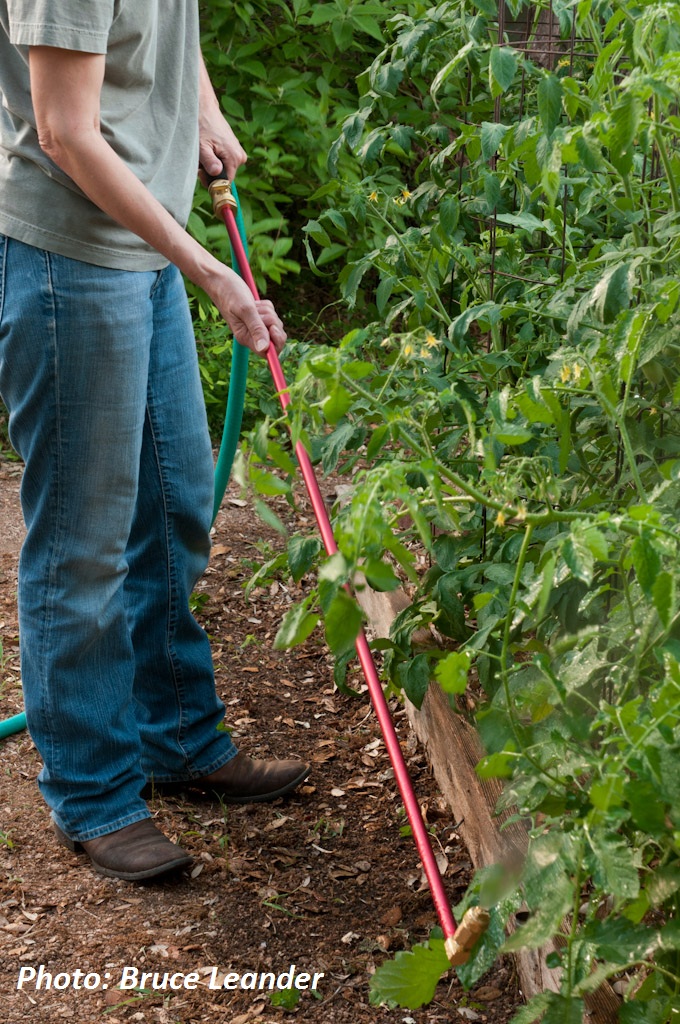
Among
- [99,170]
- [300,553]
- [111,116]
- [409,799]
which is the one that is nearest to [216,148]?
[111,116]

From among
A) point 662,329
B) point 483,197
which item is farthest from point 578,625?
point 483,197

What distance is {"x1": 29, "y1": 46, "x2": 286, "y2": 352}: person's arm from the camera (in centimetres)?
162

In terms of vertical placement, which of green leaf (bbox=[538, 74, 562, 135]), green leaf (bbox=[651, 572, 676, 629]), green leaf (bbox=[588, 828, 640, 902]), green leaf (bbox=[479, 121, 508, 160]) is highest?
green leaf (bbox=[538, 74, 562, 135])

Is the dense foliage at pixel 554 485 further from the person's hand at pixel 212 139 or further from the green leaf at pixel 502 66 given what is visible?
the person's hand at pixel 212 139

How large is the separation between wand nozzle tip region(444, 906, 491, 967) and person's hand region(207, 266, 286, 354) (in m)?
1.02

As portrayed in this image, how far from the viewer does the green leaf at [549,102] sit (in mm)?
1393

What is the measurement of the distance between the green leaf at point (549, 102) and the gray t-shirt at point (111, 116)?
66 centimetres

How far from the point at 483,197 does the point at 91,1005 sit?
1543 mm

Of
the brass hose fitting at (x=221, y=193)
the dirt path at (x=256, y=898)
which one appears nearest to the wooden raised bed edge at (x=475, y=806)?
the dirt path at (x=256, y=898)

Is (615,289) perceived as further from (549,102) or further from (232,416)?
(232,416)

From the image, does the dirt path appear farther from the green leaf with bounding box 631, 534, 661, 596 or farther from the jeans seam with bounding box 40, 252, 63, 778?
the green leaf with bounding box 631, 534, 661, 596

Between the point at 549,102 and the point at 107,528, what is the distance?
3.53 ft

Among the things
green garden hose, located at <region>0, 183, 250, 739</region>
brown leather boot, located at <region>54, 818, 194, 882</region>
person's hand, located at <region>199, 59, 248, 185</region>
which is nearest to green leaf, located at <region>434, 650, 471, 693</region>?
brown leather boot, located at <region>54, 818, 194, 882</region>

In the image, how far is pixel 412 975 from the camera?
126cm
